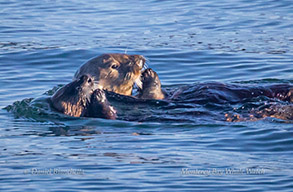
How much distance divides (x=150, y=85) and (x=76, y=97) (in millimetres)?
1122

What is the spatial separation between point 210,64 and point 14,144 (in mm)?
4846

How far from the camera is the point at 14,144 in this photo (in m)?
6.22

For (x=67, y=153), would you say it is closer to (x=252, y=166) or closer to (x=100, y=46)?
(x=252, y=166)

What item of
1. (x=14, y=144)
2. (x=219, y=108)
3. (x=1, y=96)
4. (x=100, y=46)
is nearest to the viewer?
(x=14, y=144)

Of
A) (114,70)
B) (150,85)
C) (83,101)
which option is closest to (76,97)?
(83,101)

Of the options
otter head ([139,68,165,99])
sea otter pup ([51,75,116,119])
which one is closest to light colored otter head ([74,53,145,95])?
otter head ([139,68,165,99])

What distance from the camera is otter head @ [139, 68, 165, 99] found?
777cm

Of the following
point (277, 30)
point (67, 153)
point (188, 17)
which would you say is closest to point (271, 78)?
point (277, 30)

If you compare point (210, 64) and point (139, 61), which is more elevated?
point (139, 61)

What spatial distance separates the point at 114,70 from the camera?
7715mm

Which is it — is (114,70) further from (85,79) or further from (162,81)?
(162,81)

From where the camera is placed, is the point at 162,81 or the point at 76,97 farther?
the point at 162,81

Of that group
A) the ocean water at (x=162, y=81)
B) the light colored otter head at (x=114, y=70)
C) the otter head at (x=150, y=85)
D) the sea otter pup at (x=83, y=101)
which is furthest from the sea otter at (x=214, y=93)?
the sea otter pup at (x=83, y=101)

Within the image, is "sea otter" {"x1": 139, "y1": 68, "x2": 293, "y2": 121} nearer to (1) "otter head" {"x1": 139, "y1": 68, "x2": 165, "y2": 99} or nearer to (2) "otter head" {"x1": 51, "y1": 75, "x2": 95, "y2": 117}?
(1) "otter head" {"x1": 139, "y1": 68, "x2": 165, "y2": 99}
